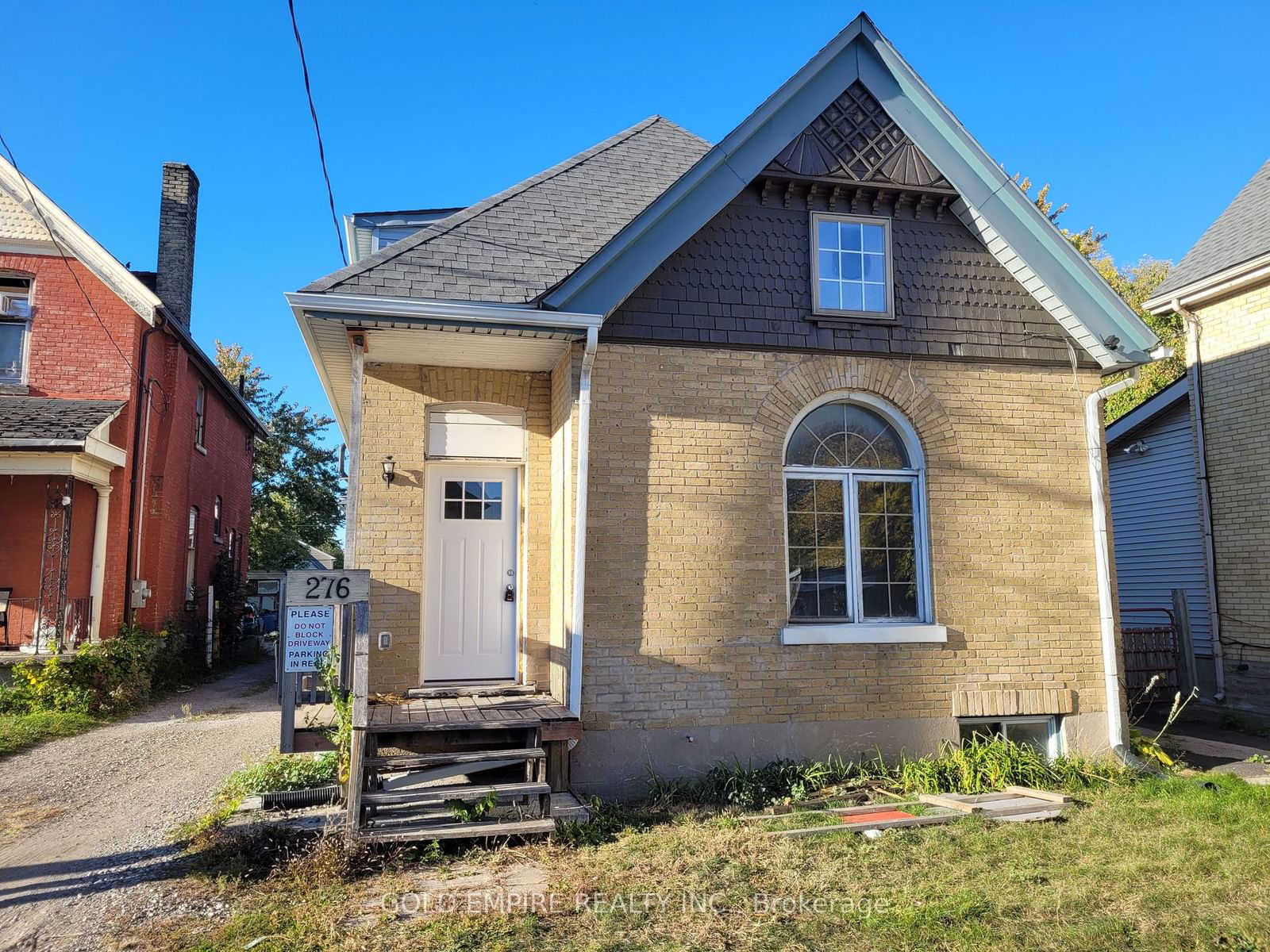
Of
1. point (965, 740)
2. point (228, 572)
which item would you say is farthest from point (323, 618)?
point (228, 572)

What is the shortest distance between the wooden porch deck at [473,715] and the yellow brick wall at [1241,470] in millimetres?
9662

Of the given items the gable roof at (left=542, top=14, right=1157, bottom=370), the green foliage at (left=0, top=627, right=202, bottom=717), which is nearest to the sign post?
the gable roof at (left=542, top=14, right=1157, bottom=370)

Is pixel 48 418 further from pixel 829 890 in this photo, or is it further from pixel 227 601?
pixel 829 890

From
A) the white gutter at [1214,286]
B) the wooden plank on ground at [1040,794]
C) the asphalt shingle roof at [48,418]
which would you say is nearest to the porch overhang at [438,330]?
the wooden plank on ground at [1040,794]

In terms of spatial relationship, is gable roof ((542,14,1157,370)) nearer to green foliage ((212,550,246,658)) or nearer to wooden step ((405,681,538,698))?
wooden step ((405,681,538,698))

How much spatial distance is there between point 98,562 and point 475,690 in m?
8.70

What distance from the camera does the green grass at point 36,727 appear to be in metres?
10.4

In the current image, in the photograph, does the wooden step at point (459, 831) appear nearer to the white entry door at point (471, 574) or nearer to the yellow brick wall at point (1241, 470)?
the white entry door at point (471, 574)

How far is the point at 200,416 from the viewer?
1847cm

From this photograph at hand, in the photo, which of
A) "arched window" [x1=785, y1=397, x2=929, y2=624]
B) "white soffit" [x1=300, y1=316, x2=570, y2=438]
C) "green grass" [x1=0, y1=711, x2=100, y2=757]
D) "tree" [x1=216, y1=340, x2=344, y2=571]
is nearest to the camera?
"white soffit" [x1=300, y1=316, x2=570, y2=438]

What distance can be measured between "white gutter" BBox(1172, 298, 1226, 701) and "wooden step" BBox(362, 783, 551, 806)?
10.2m

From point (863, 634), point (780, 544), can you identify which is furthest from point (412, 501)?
point (863, 634)

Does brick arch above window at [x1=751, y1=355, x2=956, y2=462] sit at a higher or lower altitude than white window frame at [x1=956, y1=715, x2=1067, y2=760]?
higher

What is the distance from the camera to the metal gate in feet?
40.2
